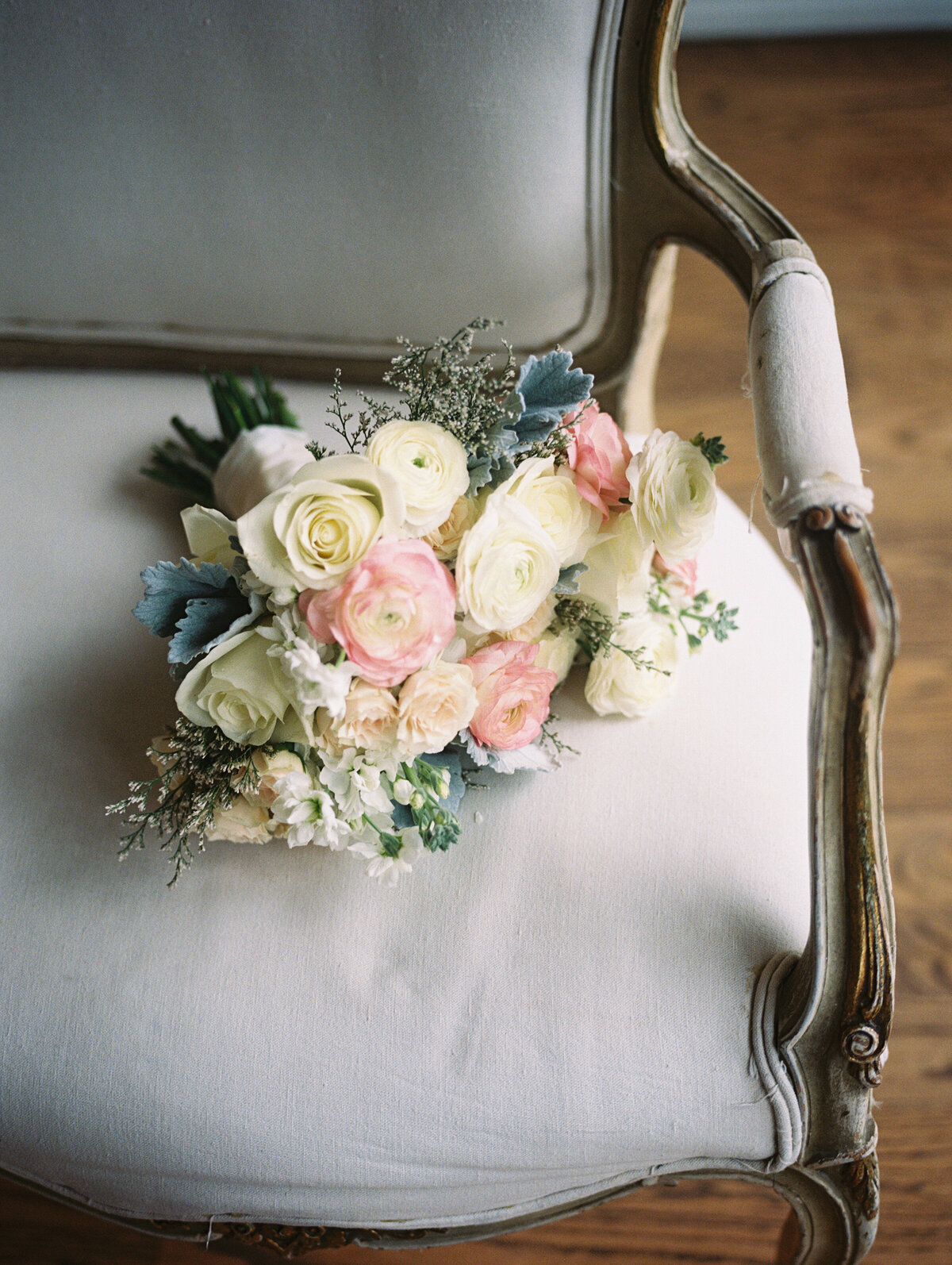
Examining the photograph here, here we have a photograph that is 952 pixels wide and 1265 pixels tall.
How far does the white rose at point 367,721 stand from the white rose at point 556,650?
0.13 meters

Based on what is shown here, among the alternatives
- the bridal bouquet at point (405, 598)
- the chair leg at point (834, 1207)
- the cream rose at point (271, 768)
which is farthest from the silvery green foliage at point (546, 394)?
the chair leg at point (834, 1207)

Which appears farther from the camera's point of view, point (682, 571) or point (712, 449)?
point (682, 571)

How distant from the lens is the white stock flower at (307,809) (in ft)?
1.77

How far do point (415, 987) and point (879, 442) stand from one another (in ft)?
3.88

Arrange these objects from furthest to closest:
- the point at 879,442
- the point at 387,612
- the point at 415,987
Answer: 1. the point at 879,442
2. the point at 415,987
3. the point at 387,612

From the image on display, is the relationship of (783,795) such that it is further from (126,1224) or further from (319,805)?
(126,1224)

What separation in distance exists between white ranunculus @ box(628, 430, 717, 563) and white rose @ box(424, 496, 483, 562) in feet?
0.31

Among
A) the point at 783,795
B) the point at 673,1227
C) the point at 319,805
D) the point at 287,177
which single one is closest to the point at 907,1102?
the point at 673,1227

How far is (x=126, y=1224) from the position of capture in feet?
2.20

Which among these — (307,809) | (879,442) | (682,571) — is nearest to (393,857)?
(307,809)

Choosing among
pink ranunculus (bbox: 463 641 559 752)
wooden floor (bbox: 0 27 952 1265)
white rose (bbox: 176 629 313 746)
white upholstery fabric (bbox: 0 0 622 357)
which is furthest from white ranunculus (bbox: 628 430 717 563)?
wooden floor (bbox: 0 27 952 1265)

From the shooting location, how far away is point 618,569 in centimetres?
61

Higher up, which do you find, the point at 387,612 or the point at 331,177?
the point at 331,177

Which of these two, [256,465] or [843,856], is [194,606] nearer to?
[256,465]
